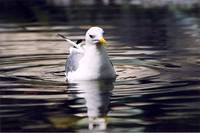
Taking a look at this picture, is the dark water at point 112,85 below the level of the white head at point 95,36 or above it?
below

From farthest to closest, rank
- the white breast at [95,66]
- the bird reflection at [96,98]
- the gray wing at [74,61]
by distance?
the gray wing at [74,61]
the white breast at [95,66]
the bird reflection at [96,98]

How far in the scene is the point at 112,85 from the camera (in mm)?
11422

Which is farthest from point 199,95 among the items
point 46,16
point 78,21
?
point 46,16

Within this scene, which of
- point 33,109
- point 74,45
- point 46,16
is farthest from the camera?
point 46,16

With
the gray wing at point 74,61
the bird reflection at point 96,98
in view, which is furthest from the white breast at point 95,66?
the gray wing at point 74,61

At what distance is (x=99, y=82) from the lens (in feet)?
38.3

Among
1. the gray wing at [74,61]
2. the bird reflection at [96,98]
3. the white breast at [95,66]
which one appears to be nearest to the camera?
the bird reflection at [96,98]

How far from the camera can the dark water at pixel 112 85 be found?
29.3 ft

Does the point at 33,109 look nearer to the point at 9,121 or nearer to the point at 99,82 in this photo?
the point at 9,121

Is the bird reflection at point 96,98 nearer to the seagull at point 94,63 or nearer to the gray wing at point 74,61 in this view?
the seagull at point 94,63

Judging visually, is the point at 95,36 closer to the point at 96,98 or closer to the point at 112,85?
the point at 112,85

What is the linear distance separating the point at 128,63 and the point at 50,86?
260 centimetres

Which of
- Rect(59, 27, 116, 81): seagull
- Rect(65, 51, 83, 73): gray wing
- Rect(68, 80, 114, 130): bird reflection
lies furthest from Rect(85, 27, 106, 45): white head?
Rect(68, 80, 114, 130): bird reflection

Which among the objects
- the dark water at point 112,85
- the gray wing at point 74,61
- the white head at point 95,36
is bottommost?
the dark water at point 112,85
